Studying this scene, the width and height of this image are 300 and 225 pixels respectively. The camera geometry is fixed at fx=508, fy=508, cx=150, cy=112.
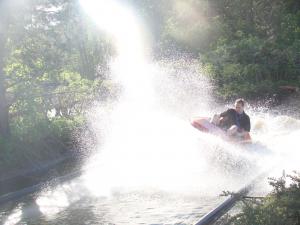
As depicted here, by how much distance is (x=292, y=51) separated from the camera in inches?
1109

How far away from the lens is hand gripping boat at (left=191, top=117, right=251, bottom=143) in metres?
13.5

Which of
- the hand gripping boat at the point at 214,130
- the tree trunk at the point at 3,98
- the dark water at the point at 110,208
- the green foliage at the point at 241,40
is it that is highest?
the green foliage at the point at 241,40

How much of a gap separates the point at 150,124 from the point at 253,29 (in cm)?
1877

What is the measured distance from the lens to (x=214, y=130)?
45.3 feet

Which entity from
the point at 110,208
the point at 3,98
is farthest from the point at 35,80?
the point at 110,208

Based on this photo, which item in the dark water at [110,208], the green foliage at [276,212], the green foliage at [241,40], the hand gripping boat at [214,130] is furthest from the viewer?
the green foliage at [241,40]

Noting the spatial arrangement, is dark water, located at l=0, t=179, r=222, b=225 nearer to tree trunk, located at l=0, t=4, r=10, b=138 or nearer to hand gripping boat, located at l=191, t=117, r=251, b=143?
hand gripping boat, located at l=191, t=117, r=251, b=143

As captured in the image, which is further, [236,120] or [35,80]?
[35,80]

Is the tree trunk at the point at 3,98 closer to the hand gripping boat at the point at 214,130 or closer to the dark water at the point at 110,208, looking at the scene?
the dark water at the point at 110,208

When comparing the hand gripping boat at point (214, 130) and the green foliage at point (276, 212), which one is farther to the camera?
the hand gripping boat at point (214, 130)

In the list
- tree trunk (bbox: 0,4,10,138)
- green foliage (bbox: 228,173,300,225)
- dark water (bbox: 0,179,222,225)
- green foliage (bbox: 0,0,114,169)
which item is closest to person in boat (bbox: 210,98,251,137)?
dark water (bbox: 0,179,222,225)

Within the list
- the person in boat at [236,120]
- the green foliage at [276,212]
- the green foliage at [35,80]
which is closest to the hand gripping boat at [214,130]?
the person in boat at [236,120]

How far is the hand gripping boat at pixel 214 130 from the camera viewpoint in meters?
13.5

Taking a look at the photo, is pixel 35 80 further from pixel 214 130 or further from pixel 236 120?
pixel 236 120
